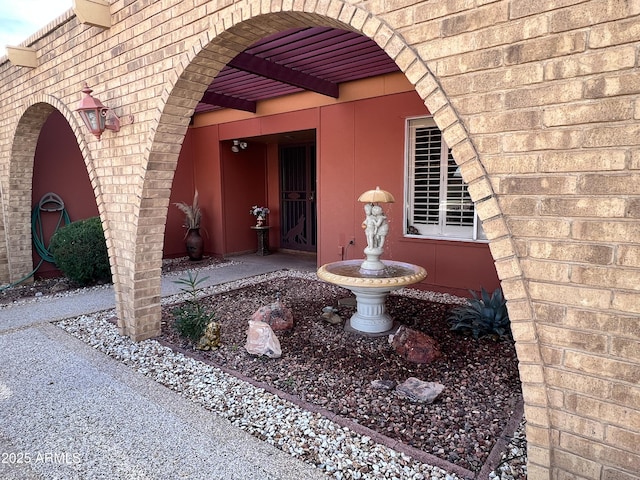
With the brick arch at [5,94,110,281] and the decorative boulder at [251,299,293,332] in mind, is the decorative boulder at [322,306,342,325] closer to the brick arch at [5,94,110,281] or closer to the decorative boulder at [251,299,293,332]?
the decorative boulder at [251,299,293,332]

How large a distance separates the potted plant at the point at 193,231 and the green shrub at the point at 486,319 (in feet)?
19.0

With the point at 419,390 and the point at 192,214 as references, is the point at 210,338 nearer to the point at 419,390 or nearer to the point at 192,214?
the point at 419,390

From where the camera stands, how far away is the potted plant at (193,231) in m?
8.09

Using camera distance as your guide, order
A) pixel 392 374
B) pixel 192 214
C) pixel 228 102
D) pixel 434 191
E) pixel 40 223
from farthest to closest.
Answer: pixel 192 214
pixel 228 102
pixel 40 223
pixel 434 191
pixel 392 374

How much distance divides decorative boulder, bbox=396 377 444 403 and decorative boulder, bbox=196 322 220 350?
1.72 metres

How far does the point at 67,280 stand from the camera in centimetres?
653

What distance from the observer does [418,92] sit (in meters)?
1.71

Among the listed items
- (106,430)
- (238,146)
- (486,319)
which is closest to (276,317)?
(106,430)

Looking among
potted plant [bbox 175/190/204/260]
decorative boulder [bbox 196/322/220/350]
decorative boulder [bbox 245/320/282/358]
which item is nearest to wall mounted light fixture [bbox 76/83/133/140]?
decorative boulder [bbox 196/322/220/350]

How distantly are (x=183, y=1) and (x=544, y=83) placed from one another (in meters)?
2.64

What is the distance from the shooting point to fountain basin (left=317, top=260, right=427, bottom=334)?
3.58 meters

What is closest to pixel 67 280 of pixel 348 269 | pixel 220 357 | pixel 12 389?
pixel 12 389

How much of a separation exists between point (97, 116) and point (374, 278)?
9.65 feet

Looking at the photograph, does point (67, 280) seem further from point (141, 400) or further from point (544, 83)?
point (544, 83)
